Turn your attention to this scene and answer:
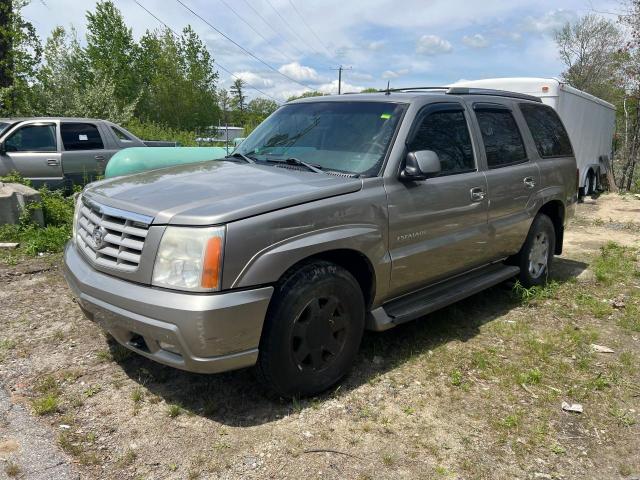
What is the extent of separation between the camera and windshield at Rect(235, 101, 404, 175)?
361cm

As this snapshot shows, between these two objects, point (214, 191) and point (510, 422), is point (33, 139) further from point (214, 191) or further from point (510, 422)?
point (510, 422)

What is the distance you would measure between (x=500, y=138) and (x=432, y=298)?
1744mm

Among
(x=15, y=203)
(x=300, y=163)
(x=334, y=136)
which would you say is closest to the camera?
(x=300, y=163)

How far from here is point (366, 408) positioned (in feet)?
10.4

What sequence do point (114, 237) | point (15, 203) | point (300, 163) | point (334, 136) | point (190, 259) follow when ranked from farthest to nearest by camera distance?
point (15, 203) < point (334, 136) < point (300, 163) < point (114, 237) < point (190, 259)

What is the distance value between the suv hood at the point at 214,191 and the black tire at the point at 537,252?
261 centimetres

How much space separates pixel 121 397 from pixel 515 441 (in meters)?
2.37

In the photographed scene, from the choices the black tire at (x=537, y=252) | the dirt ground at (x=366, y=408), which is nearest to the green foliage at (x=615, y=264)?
the black tire at (x=537, y=252)

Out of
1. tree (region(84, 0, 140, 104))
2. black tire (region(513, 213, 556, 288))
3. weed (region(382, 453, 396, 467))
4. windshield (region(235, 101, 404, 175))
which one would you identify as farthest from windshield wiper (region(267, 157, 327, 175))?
tree (region(84, 0, 140, 104))

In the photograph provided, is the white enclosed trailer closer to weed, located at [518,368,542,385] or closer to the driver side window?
weed, located at [518,368,542,385]

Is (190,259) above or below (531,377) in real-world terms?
above

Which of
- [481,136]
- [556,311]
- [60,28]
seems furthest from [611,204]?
[60,28]

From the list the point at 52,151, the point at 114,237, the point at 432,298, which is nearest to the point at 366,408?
the point at 432,298

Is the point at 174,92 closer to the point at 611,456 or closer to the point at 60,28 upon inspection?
the point at 60,28
